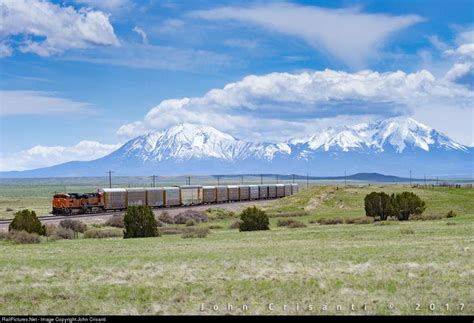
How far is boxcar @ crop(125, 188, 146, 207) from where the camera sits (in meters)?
84.6

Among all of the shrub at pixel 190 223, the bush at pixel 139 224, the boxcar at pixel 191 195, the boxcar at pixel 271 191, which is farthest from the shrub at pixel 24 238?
the boxcar at pixel 271 191

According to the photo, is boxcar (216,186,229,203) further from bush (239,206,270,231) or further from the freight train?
bush (239,206,270,231)

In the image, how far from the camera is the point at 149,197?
3467 inches

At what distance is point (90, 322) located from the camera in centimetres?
1452

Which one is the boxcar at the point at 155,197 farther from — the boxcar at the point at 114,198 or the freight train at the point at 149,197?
the boxcar at the point at 114,198

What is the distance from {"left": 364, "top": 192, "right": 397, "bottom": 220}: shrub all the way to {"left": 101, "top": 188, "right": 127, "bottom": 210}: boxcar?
34.0 meters

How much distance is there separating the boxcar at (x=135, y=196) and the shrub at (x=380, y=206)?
34.4m

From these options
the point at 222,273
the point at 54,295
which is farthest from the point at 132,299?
the point at 222,273

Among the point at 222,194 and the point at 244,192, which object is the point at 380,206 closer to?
the point at 222,194

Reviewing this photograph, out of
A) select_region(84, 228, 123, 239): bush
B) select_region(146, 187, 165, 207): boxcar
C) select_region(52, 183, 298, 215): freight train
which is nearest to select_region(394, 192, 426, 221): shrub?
select_region(84, 228, 123, 239): bush

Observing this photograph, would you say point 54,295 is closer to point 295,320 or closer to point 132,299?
point 132,299

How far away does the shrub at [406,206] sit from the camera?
58438mm

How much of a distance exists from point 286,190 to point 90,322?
122 m

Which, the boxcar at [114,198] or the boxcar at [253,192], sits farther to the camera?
the boxcar at [253,192]
